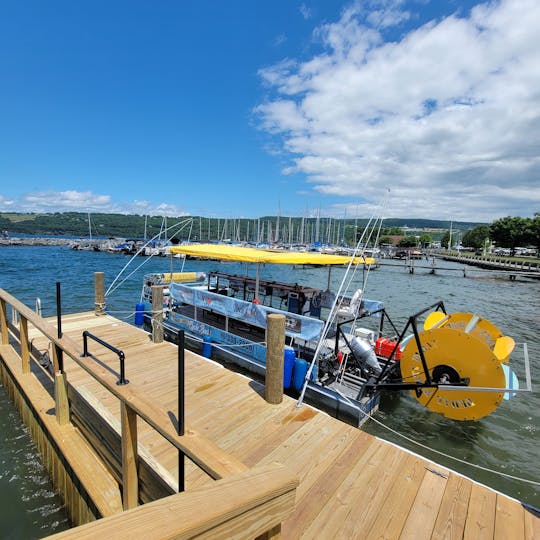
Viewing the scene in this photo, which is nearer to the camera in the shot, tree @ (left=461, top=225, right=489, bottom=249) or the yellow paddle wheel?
the yellow paddle wheel

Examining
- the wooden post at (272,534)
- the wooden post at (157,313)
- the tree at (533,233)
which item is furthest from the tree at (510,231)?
the wooden post at (272,534)

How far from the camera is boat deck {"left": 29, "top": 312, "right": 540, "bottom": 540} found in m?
3.18

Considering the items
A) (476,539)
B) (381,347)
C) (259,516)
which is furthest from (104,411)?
(381,347)

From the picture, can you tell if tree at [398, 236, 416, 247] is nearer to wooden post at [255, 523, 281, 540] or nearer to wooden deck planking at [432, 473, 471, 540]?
wooden deck planking at [432, 473, 471, 540]

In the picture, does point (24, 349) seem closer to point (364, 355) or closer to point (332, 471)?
point (332, 471)

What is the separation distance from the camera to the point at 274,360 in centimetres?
527

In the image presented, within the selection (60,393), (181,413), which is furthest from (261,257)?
(181,413)

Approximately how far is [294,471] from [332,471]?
2326 mm

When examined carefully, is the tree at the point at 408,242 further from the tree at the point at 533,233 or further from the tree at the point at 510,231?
the tree at the point at 533,233

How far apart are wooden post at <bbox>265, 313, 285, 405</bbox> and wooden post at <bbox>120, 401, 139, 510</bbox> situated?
2545 mm

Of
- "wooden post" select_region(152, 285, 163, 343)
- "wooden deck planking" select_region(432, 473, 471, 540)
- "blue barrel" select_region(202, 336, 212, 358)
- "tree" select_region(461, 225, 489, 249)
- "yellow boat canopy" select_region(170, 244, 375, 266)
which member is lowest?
"blue barrel" select_region(202, 336, 212, 358)

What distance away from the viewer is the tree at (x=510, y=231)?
71125 mm

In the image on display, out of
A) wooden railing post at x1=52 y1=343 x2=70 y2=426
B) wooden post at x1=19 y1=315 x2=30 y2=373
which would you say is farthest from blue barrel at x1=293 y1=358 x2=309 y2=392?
wooden post at x1=19 y1=315 x2=30 y2=373

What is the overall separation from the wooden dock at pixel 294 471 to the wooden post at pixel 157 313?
2.09 metres
